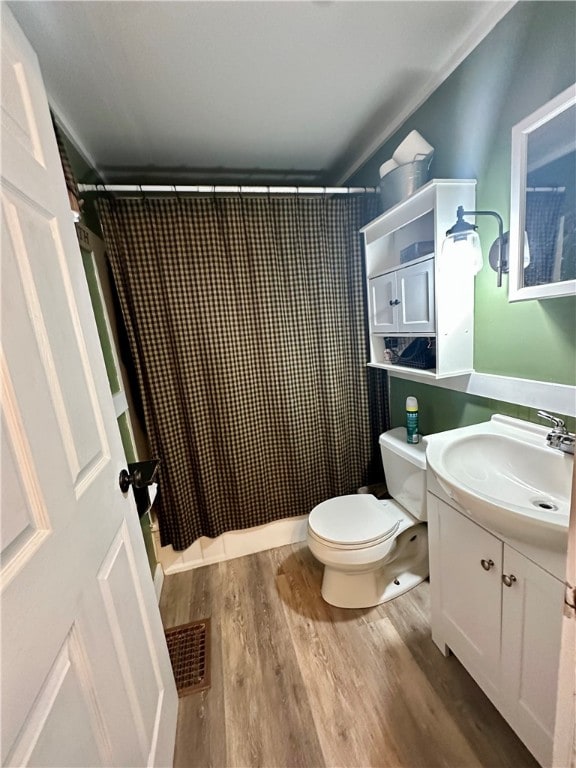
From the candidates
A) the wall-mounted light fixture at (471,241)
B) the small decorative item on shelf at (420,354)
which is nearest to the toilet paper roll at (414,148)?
the wall-mounted light fixture at (471,241)

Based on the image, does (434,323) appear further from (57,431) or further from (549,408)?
(57,431)

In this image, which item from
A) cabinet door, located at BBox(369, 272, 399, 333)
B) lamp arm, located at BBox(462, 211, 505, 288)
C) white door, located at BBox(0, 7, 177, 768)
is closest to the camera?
white door, located at BBox(0, 7, 177, 768)

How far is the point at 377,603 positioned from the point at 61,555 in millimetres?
1460

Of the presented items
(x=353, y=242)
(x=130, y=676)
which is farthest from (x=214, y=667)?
(x=353, y=242)

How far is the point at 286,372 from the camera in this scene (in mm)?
1849

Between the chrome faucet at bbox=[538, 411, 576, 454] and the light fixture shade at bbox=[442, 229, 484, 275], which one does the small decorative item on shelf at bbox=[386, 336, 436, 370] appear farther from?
the chrome faucet at bbox=[538, 411, 576, 454]

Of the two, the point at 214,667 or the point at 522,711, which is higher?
the point at 522,711

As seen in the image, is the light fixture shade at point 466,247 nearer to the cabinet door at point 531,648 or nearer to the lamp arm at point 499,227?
the lamp arm at point 499,227

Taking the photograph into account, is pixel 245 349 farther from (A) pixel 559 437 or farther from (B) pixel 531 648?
(B) pixel 531 648

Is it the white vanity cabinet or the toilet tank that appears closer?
the white vanity cabinet

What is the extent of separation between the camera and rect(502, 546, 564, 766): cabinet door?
79cm

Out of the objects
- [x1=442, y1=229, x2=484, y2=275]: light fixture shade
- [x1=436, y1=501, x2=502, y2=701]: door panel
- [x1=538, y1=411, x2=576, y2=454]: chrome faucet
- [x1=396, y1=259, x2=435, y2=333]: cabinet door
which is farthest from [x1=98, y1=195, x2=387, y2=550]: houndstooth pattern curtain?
[x1=538, y1=411, x2=576, y2=454]: chrome faucet

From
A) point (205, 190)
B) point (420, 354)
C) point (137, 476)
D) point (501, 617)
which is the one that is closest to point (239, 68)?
point (205, 190)

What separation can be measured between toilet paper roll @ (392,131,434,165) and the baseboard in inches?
77.9
